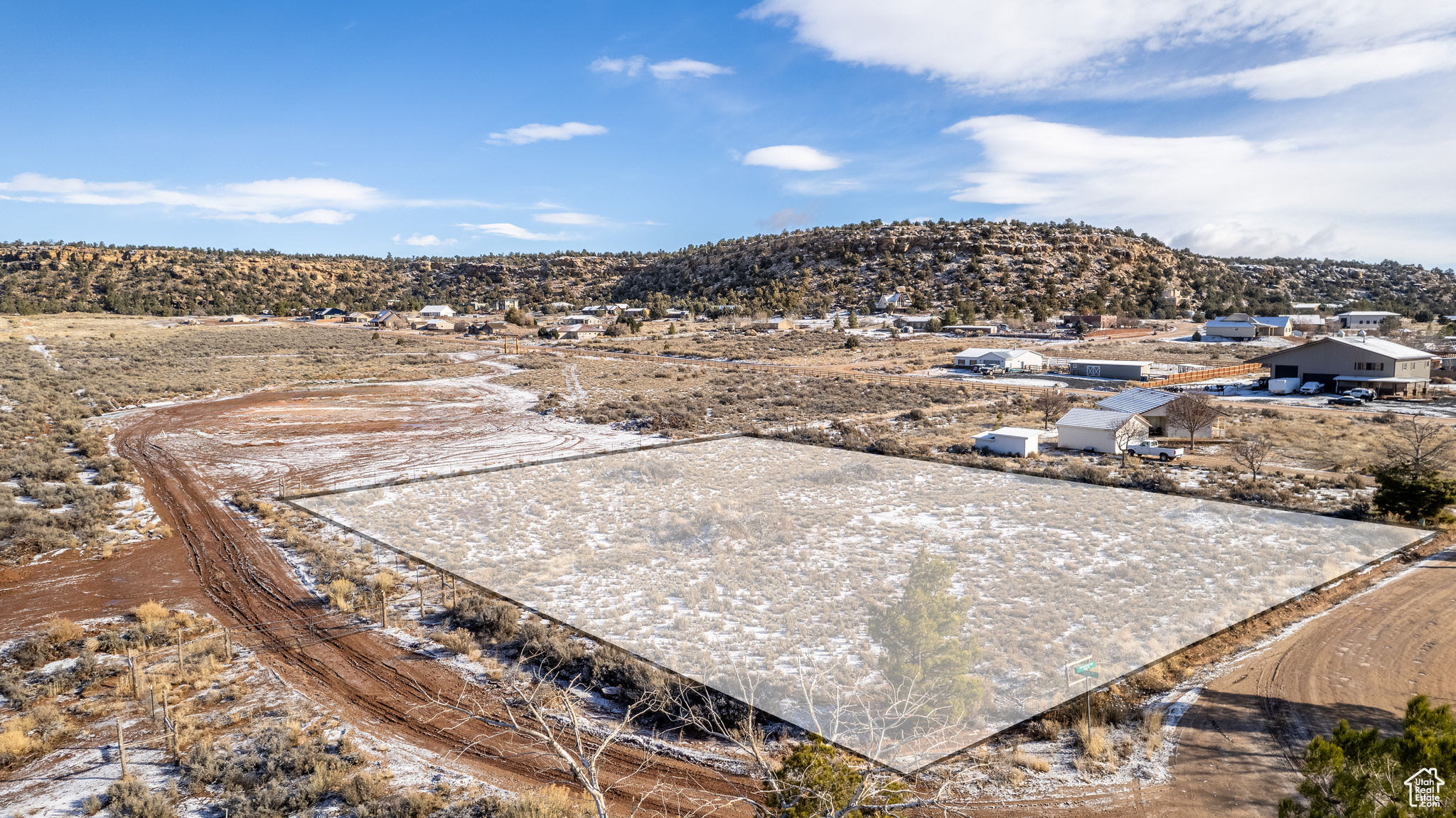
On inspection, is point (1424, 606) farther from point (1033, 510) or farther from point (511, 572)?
point (511, 572)

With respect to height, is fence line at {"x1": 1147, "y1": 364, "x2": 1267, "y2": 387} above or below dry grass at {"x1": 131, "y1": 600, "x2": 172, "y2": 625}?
above

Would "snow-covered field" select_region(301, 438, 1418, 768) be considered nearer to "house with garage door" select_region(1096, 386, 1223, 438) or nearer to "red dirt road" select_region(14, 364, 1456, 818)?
"red dirt road" select_region(14, 364, 1456, 818)

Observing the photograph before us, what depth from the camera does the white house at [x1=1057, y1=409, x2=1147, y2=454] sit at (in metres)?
A: 31.2

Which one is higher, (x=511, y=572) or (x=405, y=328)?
(x=405, y=328)

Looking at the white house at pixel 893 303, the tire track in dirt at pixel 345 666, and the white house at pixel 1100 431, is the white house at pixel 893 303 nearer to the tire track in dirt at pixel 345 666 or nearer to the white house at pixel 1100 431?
the white house at pixel 1100 431

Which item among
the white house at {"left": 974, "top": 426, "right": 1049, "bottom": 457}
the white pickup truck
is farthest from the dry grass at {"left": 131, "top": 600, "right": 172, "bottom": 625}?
the white pickup truck

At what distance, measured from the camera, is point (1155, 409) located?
33.5m

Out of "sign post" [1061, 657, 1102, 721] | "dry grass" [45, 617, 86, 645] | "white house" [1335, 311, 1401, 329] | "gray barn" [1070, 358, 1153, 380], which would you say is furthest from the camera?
"white house" [1335, 311, 1401, 329]

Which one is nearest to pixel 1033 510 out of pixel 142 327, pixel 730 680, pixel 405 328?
pixel 730 680

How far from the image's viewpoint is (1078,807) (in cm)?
1005

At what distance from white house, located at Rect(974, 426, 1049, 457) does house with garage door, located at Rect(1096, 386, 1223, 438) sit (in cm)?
521

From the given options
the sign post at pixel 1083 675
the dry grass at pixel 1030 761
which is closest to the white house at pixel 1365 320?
the sign post at pixel 1083 675

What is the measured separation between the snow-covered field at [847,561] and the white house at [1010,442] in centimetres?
370

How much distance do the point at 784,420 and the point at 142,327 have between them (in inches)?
3699
